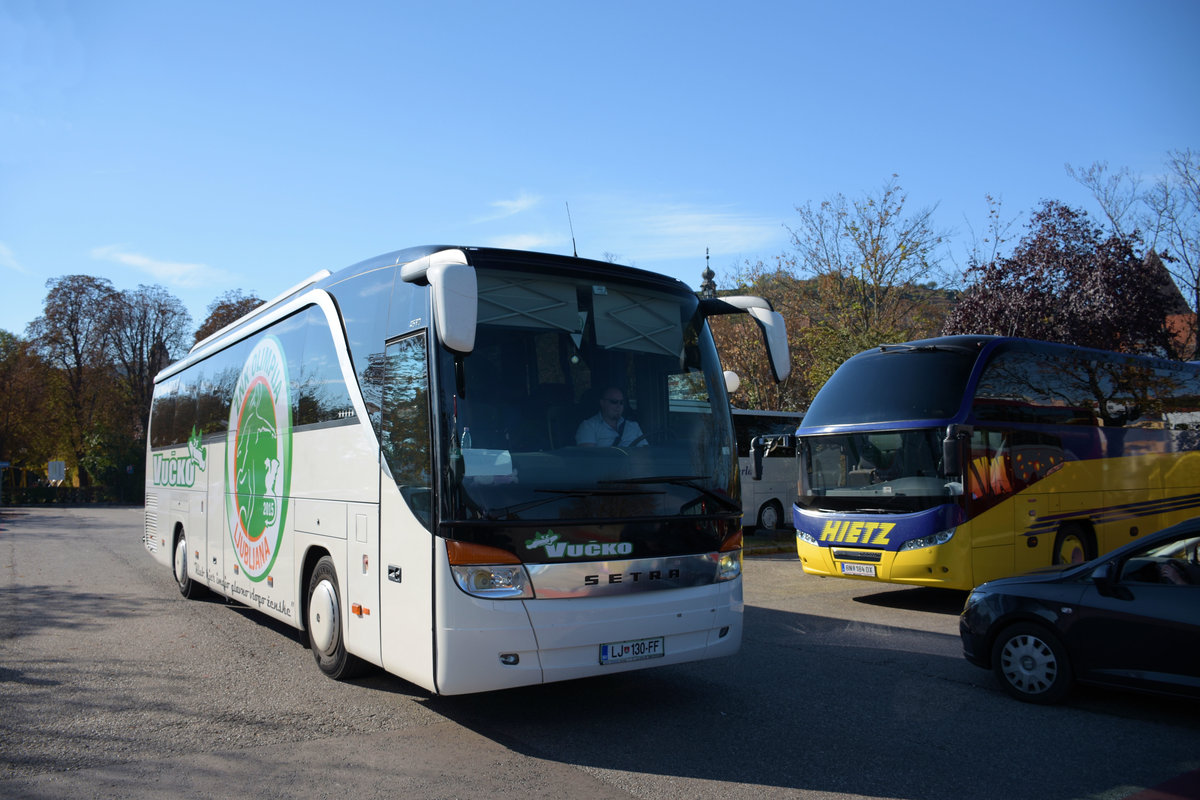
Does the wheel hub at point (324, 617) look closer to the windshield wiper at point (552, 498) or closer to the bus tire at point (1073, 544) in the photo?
the windshield wiper at point (552, 498)

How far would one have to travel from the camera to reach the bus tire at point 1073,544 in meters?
11.8

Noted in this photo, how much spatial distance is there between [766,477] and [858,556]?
10191mm

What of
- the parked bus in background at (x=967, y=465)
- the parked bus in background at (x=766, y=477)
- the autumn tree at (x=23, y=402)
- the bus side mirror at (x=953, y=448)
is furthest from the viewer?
the autumn tree at (x=23, y=402)

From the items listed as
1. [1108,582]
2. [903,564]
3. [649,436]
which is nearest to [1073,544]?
[903,564]

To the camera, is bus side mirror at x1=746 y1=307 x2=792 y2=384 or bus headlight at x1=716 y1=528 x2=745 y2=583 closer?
bus headlight at x1=716 y1=528 x2=745 y2=583

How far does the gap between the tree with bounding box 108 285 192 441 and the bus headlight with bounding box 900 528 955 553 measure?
5989 cm

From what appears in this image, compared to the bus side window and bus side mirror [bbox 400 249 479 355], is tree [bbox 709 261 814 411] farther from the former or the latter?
bus side mirror [bbox 400 249 479 355]

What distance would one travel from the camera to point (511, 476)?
5637 millimetres

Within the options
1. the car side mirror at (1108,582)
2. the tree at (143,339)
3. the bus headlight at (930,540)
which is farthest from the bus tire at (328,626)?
the tree at (143,339)

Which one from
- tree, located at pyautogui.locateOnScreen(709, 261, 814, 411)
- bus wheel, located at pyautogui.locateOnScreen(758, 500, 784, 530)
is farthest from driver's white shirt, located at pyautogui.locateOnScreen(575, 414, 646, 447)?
tree, located at pyautogui.locateOnScreen(709, 261, 814, 411)

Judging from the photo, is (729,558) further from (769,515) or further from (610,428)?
(769,515)

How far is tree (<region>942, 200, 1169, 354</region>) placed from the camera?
2486 centimetres

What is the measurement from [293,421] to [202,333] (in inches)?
2274

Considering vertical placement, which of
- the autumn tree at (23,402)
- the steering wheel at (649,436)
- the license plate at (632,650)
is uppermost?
the autumn tree at (23,402)
